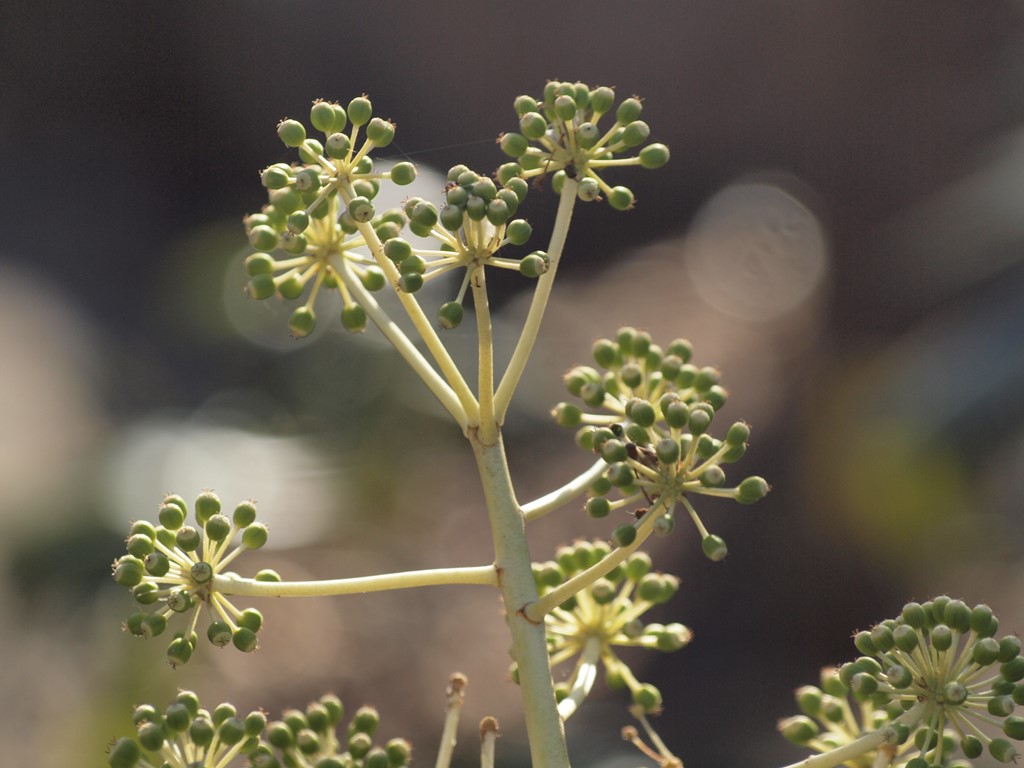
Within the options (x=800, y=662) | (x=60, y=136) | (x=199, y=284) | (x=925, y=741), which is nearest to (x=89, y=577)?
(x=199, y=284)

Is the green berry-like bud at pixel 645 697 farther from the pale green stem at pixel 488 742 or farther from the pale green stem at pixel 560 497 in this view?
the pale green stem at pixel 560 497

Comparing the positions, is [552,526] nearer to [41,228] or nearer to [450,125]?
[450,125]

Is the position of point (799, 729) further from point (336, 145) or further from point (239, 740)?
point (336, 145)

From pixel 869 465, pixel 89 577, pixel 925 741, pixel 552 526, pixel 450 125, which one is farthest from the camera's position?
pixel 450 125

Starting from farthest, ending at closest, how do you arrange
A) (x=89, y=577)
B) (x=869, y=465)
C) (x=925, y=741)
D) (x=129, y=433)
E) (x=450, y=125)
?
(x=450, y=125), (x=869, y=465), (x=129, y=433), (x=89, y=577), (x=925, y=741)

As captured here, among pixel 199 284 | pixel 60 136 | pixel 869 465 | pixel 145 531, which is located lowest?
pixel 145 531
